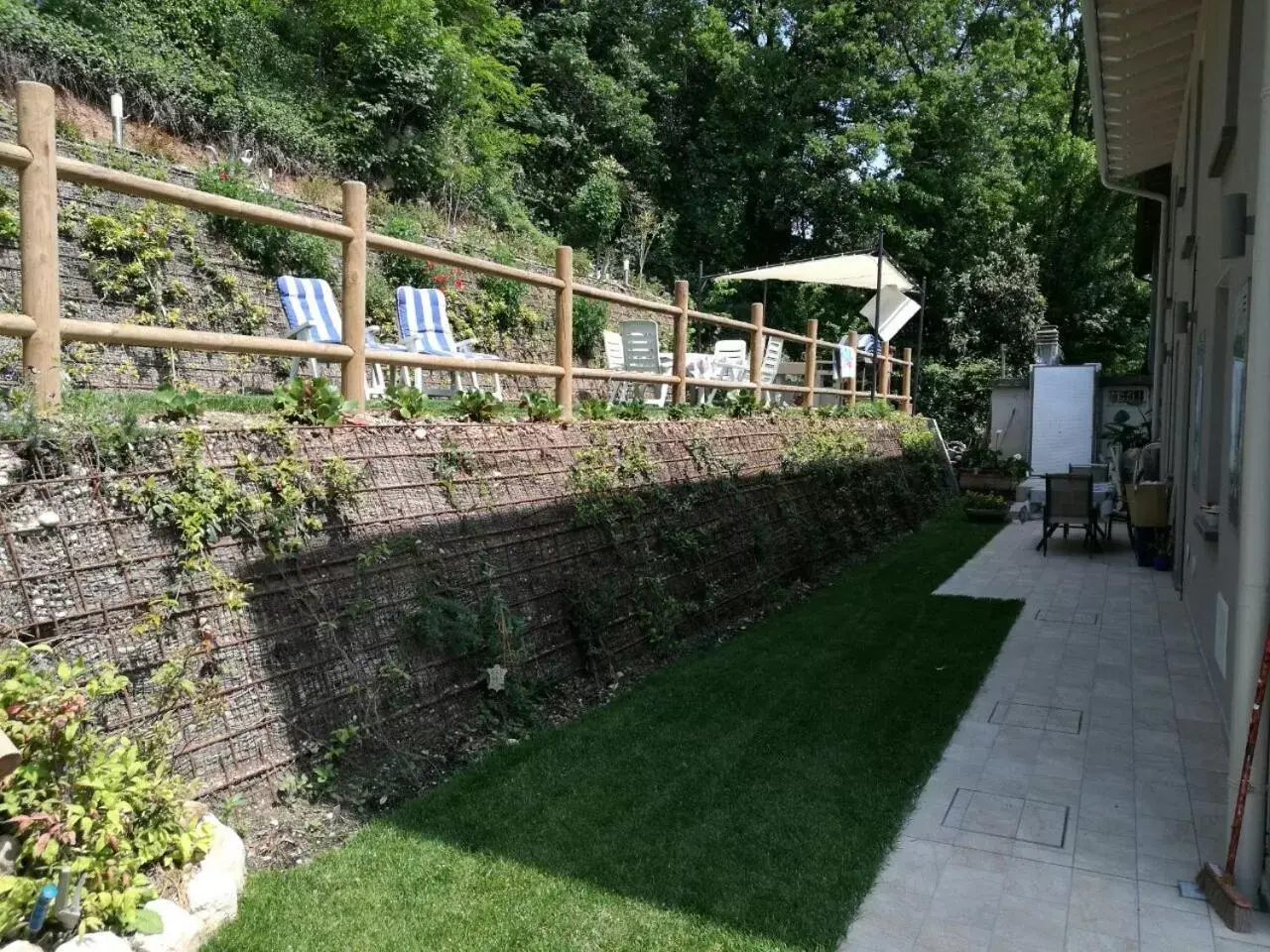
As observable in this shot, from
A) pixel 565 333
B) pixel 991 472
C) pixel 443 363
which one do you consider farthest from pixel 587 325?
pixel 443 363

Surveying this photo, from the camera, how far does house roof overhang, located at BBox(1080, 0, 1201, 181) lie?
21.5ft

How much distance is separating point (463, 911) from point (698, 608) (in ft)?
11.2

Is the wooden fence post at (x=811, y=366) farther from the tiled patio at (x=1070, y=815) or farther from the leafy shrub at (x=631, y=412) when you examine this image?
the tiled patio at (x=1070, y=815)

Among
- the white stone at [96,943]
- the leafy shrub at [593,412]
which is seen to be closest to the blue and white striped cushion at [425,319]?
the leafy shrub at [593,412]

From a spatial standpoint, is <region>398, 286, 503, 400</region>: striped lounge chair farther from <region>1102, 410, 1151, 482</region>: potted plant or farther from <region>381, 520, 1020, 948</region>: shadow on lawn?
<region>1102, 410, 1151, 482</region>: potted plant

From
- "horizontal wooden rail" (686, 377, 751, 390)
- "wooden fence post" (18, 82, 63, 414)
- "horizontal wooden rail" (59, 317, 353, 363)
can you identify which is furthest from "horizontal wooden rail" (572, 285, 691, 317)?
"wooden fence post" (18, 82, 63, 414)

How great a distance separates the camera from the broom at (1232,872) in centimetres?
273

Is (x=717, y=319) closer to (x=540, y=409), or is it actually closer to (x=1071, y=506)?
(x=540, y=409)

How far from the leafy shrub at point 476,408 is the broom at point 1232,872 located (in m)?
3.58

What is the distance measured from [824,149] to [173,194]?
21345 mm

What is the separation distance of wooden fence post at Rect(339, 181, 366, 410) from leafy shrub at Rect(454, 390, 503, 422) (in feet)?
2.33

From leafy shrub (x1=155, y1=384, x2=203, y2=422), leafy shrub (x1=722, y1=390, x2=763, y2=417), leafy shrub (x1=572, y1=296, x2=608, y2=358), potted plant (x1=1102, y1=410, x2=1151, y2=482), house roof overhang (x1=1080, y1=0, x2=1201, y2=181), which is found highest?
house roof overhang (x1=1080, y1=0, x2=1201, y2=181)

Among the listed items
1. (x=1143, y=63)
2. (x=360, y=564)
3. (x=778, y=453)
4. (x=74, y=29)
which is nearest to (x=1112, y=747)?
(x=360, y=564)

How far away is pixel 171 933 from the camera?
2.41 m
